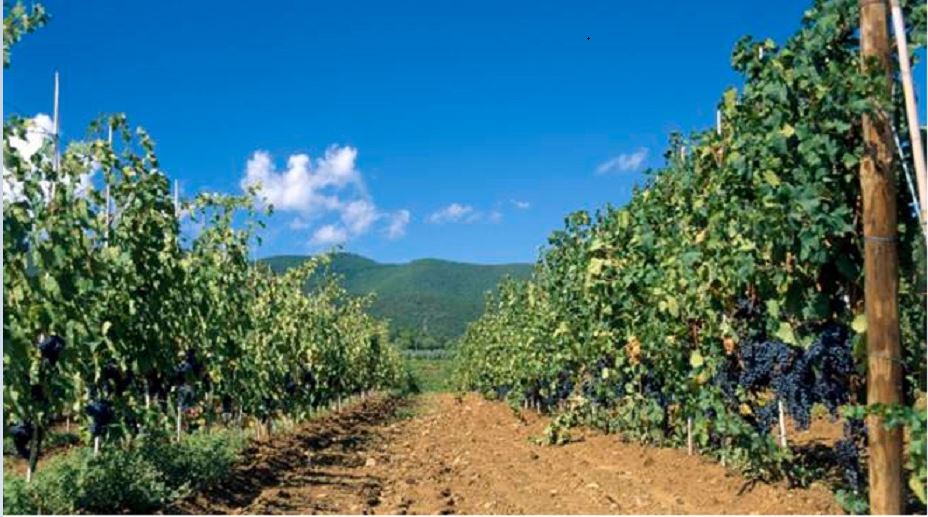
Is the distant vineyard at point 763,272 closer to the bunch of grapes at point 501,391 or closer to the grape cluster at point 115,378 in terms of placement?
the grape cluster at point 115,378

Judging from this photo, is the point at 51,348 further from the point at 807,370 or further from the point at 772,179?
the point at 807,370

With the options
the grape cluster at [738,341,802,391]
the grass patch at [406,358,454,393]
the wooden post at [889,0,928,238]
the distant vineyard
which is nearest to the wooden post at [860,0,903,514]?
the distant vineyard

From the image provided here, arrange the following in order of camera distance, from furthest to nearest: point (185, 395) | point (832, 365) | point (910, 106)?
point (185, 395), point (832, 365), point (910, 106)

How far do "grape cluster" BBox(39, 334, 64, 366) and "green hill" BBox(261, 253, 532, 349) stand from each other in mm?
Result: 89923

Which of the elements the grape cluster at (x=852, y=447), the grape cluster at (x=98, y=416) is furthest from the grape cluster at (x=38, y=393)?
the grape cluster at (x=852, y=447)

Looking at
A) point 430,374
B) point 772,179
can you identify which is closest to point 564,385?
point 772,179

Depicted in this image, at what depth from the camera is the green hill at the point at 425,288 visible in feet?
395

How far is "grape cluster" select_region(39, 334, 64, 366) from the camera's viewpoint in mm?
6848

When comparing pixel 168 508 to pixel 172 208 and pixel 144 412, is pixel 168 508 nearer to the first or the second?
pixel 144 412

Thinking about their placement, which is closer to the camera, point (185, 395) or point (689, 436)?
point (689, 436)

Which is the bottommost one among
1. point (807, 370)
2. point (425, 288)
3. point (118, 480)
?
point (118, 480)

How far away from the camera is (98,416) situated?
8250 mm

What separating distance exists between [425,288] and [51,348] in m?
155

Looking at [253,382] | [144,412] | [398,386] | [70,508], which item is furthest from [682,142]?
[398,386]
